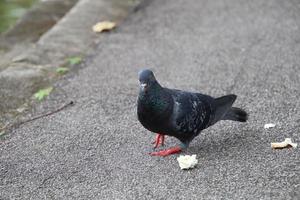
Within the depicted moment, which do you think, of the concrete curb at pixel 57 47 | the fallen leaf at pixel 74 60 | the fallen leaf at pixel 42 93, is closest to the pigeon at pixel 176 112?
the fallen leaf at pixel 42 93

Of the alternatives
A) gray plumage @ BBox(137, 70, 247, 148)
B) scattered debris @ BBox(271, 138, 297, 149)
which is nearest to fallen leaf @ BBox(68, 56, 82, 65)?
gray plumage @ BBox(137, 70, 247, 148)

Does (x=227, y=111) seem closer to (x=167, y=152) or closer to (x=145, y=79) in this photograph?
(x=167, y=152)

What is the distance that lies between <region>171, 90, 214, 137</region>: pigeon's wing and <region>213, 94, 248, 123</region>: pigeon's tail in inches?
3.4

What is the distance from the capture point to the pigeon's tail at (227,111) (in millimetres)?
5359

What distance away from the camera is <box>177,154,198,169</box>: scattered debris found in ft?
16.2

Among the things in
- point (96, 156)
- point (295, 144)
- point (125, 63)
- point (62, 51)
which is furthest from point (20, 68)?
point (295, 144)

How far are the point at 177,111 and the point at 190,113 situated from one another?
130 millimetres

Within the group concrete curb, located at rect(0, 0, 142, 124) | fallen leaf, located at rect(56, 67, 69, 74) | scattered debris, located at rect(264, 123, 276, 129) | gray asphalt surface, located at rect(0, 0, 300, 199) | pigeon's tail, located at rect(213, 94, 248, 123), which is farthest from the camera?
fallen leaf, located at rect(56, 67, 69, 74)

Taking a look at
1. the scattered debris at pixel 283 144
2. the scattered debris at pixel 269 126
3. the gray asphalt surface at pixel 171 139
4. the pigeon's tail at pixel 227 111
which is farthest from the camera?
the scattered debris at pixel 269 126

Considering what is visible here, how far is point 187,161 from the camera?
4.98 metres

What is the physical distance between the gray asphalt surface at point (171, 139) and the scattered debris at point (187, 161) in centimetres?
7

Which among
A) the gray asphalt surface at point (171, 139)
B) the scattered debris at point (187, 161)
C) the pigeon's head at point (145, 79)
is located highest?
the pigeon's head at point (145, 79)

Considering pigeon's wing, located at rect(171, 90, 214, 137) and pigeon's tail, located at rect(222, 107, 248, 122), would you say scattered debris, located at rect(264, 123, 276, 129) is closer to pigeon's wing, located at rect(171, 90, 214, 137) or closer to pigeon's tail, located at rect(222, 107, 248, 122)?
pigeon's tail, located at rect(222, 107, 248, 122)

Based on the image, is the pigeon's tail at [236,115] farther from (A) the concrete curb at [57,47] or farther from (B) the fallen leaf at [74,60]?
(B) the fallen leaf at [74,60]
